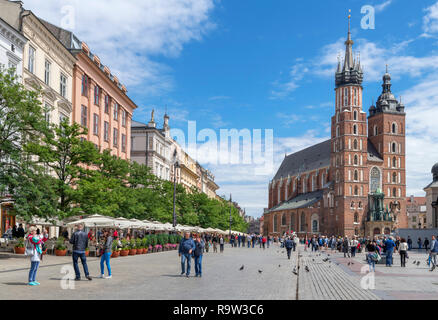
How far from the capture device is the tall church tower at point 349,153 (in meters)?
103

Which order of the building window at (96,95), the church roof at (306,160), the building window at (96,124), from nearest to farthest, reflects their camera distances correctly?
the building window at (96,124), the building window at (96,95), the church roof at (306,160)

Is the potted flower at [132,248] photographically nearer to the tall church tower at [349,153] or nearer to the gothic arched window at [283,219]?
the tall church tower at [349,153]

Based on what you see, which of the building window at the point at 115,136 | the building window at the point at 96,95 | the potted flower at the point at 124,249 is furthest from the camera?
the building window at the point at 115,136

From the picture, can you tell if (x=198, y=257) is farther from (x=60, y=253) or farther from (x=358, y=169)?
(x=358, y=169)

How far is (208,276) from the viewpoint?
1848 centimetres

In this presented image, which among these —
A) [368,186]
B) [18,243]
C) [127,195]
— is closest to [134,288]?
[18,243]

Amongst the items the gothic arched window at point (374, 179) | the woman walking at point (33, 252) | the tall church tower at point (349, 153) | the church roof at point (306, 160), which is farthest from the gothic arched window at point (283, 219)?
the woman walking at point (33, 252)

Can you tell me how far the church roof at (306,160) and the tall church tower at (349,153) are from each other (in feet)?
41.0

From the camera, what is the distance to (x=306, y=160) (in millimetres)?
136500

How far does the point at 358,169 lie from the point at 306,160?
3187cm

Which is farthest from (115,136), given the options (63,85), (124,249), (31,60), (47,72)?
(124,249)

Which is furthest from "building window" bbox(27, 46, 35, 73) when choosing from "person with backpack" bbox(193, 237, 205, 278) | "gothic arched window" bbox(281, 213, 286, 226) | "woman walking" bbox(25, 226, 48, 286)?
"gothic arched window" bbox(281, 213, 286, 226)

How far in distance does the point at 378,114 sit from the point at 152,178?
73.2 metres
